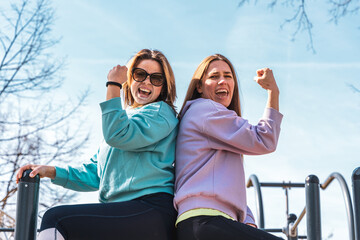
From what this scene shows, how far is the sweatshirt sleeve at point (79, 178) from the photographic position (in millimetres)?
2545

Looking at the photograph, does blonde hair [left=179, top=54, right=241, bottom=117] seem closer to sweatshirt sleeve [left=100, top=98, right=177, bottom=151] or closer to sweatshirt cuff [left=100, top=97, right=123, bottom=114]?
sweatshirt sleeve [left=100, top=98, right=177, bottom=151]

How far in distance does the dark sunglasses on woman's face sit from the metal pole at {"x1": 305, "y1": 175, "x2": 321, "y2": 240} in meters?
0.93

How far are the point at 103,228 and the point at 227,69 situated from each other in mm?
1052

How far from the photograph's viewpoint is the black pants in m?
2.03

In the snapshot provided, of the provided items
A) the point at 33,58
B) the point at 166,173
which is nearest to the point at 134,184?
the point at 166,173

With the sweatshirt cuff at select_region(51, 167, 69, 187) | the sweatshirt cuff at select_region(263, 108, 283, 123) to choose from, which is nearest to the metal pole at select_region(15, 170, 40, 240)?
the sweatshirt cuff at select_region(51, 167, 69, 187)

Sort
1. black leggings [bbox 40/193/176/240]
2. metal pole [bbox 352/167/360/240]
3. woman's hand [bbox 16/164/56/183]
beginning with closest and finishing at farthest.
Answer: black leggings [bbox 40/193/176/240]
woman's hand [bbox 16/164/56/183]
metal pole [bbox 352/167/360/240]

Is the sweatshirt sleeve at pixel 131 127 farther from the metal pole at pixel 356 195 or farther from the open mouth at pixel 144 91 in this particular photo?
the metal pole at pixel 356 195

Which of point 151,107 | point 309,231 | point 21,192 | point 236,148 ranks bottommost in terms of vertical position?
point 309,231

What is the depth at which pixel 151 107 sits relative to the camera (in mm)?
2338

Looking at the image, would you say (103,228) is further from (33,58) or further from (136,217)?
(33,58)

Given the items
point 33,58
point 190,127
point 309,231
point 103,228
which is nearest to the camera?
point 103,228

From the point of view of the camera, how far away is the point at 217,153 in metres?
2.25

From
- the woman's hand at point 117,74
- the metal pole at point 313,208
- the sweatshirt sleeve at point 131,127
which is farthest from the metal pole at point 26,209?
the metal pole at point 313,208
